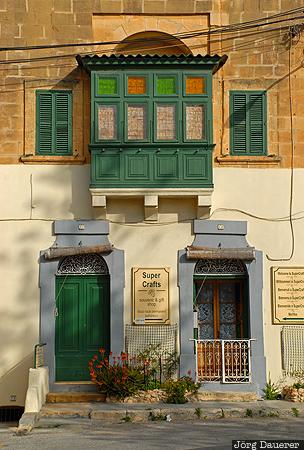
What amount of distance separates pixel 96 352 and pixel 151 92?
18.6ft

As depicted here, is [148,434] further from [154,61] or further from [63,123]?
[154,61]

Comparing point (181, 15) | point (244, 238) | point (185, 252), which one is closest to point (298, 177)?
point (244, 238)

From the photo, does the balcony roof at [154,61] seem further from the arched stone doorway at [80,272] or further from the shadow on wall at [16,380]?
the shadow on wall at [16,380]

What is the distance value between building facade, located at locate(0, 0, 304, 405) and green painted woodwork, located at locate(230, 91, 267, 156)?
0.03m

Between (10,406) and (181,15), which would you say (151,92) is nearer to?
(181,15)

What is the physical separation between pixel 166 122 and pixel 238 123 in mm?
1693

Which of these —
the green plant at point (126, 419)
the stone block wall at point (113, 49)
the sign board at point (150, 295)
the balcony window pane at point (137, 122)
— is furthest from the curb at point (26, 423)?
the balcony window pane at point (137, 122)

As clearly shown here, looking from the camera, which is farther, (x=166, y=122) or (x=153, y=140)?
(x=166, y=122)

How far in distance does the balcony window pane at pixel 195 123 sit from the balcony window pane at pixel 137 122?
36.2 inches

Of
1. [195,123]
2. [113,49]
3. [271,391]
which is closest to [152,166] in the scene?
[195,123]

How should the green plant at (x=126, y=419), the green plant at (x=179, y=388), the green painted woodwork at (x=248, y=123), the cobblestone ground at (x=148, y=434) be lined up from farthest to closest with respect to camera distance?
the green painted woodwork at (x=248, y=123)
the green plant at (x=179, y=388)
the green plant at (x=126, y=419)
the cobblestone ground at (x=148, y=434)

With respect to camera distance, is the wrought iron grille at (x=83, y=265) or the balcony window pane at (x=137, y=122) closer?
the balcony window pane at (x=137, y=122)

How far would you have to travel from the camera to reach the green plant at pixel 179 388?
15.6 metres

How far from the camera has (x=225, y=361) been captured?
16.4 meters
